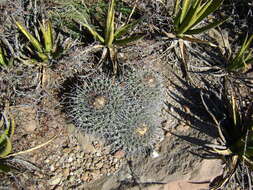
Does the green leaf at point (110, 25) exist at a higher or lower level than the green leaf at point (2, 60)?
higher

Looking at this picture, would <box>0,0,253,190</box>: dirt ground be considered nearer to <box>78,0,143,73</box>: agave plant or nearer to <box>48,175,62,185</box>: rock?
<box>48,175,62,185</box>: rock

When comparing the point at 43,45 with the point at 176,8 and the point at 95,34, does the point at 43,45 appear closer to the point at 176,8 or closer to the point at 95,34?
the point at 95,34

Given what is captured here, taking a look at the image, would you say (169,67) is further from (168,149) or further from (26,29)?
(26,29)

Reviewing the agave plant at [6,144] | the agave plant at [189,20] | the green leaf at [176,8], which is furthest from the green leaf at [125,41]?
the agave plant at [6,144]

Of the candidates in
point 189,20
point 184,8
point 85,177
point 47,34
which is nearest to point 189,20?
point 189,20

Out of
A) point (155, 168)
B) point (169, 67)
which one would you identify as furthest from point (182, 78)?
point (155, 168)

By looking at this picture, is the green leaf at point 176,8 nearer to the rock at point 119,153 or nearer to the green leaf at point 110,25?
the green leaf at point 110,25

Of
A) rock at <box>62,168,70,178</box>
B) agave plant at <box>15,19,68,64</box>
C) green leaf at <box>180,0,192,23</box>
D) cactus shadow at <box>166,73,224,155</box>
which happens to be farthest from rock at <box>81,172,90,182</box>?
green leaf at <box>180,0,192,23</box>
